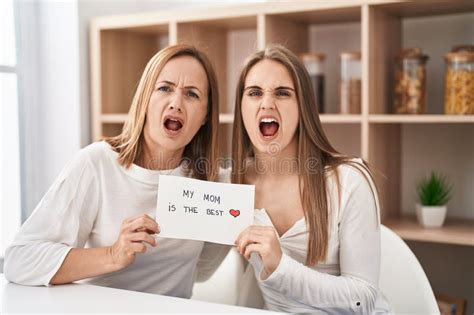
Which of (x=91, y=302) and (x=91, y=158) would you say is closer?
(x=91, y=302)

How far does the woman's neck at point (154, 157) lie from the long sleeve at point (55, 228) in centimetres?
15

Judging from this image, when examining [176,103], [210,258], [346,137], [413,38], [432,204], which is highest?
[413,38]

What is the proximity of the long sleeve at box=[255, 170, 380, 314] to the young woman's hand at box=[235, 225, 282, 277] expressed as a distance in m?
0.03

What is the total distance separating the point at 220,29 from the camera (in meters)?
2.59


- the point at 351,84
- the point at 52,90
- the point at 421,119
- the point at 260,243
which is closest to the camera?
the point at 260,243

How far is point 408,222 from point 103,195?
3.82 ft

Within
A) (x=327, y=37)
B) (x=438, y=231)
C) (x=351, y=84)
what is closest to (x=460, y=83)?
(x=351, y=84)

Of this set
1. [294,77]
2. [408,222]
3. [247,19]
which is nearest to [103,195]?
[294,77]

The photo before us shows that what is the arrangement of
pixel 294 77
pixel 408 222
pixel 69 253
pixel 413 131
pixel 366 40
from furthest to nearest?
pixel 413 131
pixel 408 222
pixel 366 40
pixel 294 77
pixel 69 253

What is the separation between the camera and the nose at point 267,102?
157 cm

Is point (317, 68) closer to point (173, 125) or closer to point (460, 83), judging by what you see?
point (460, 83)

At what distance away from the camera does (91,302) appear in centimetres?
130

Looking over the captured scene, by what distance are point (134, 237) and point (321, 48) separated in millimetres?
1397

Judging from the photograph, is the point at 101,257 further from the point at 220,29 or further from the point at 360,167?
the point at 220,29
